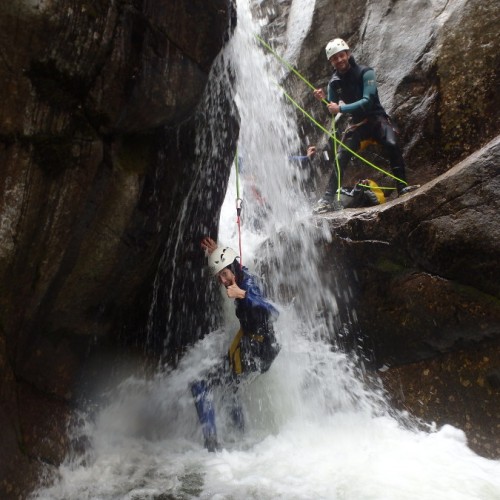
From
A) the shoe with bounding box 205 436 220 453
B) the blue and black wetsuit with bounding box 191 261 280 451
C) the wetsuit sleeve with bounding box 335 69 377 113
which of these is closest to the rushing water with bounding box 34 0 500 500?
the shoe with bounding box 205 436 220 453

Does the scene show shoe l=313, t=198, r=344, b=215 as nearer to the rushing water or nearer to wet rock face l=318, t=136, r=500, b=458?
the rushing water

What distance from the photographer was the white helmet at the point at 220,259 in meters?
6.01

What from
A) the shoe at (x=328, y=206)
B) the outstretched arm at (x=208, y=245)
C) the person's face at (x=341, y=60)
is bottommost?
the outstretched arm at (x=208, y=245)

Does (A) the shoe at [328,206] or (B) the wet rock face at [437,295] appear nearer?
(B) the wet rock face at [437,295]

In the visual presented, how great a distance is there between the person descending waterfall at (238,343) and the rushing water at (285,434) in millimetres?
207

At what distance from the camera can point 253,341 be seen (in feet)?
19.1

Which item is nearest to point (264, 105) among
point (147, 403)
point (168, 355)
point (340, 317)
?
point (340, 317)

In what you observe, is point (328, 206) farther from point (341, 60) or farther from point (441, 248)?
point (441, 248)

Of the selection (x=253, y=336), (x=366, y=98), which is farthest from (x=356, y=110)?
(x=253, y=336)

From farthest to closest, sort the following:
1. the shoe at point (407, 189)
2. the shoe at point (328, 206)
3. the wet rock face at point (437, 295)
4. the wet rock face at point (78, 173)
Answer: the shoe at point (328, 206) < the shoe at point (407, 189) < the wet rock face at point (437, 295) < the wet rock face at point (78, 173)

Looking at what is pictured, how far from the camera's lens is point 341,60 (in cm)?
801

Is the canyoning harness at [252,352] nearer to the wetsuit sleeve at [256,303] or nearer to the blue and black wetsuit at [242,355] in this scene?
the blue and black wetsuit at [242,355]

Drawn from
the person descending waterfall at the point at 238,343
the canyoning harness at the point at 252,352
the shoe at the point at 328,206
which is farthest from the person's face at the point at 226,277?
the shoe at the point at 328,206

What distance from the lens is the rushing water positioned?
14.3ft
